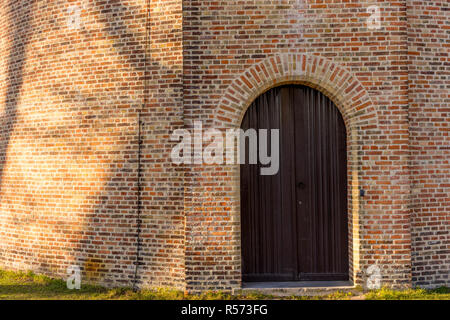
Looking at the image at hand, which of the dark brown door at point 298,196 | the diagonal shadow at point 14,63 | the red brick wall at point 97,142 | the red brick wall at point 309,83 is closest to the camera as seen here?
the red brick wall at point 309,83

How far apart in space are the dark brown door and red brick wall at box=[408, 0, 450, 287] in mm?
1064

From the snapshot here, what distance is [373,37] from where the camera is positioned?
536 centimetres

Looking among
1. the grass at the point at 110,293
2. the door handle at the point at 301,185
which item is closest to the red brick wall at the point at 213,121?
the grass at the point at 110,293

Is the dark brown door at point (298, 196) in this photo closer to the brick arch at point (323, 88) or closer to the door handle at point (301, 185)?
the door handle at point (301, 185)

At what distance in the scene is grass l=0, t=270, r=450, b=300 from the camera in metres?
5.10

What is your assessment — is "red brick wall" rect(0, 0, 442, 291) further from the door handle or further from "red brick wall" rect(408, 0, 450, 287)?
the door handle

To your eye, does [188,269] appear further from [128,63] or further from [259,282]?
[128,63]

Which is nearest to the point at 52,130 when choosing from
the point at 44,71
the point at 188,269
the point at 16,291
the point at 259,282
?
the point at 44,71

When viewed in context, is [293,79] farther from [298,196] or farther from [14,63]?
[14,63]

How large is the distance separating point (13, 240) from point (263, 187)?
4.89 meters

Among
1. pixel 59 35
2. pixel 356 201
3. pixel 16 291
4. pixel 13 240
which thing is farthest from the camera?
pixel 13 240

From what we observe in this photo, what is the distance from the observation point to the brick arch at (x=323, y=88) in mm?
5320

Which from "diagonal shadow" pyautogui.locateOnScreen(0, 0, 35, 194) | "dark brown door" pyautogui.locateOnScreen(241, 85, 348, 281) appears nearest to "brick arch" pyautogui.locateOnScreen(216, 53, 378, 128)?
"dark brown door" pyautogui.locateOnScreen(241, 85, 348, 281)

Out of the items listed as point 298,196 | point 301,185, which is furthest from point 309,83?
point 298,196
